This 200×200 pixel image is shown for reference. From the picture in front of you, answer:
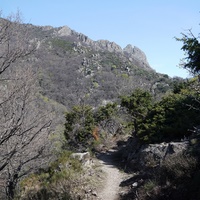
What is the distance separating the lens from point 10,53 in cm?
639

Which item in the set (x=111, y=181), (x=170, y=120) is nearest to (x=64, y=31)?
(x=170, y=120)

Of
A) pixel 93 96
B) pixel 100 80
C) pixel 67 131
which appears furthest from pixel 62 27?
pixel 67 131

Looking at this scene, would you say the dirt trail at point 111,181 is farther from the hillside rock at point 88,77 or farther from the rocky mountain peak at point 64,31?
the rocky mountain peak at point 64,31

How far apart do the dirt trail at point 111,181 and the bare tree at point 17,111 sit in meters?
2.93

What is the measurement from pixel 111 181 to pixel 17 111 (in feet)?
17.5

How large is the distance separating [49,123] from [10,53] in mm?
3640

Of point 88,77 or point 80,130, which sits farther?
point 88,77

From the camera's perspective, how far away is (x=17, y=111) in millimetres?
8500

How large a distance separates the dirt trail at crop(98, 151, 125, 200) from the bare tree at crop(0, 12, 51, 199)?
293 cm

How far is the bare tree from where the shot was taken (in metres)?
6.44

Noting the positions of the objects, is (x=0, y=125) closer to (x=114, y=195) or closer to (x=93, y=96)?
(x=114, y=195)

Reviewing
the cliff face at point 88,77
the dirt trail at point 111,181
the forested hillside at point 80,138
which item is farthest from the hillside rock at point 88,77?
the dirt trail at point 111,181

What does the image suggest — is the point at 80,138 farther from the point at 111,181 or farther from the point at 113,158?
the point at 111,181

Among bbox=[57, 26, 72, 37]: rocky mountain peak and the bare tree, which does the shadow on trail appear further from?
bbox=[57, 26, 72, 37]: rocky mountain peak
